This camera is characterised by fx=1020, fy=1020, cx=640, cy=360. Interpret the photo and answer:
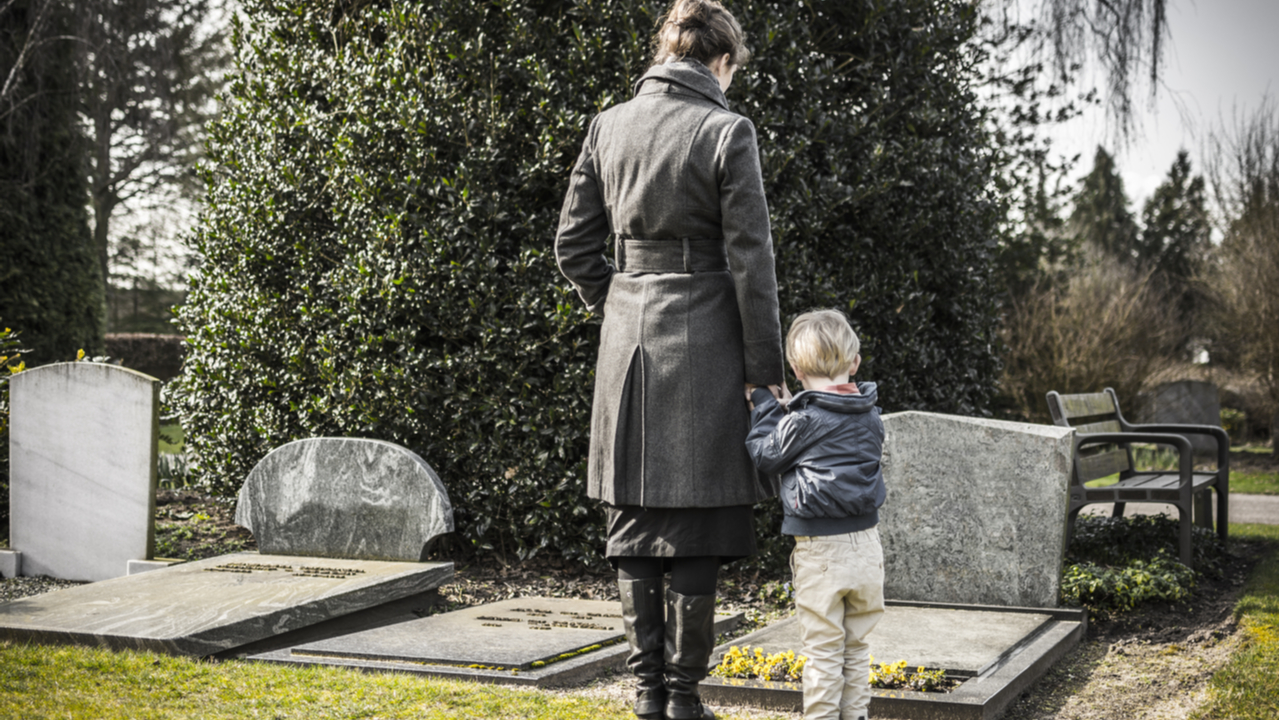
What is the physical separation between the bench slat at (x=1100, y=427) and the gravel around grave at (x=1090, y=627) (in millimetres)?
1144

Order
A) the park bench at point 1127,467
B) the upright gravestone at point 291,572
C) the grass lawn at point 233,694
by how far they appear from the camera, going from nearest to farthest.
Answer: the grass lawn at point 233,694 < the upright gravestone at point 291,572 < the park bench at point 1127,467

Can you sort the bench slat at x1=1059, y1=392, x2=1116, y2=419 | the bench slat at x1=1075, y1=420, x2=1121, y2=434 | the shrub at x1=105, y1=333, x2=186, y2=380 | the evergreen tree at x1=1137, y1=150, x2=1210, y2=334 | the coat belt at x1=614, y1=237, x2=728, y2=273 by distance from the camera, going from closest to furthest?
the coat belt at x1=614, y1=237, x2=728, y2=273 → the bench slat at x1=1059, y1=392, x2=1116, y2=419 → the bench slat at x1=1075, y1=420, x2=1121, y2=434 → the shrub at x1=105, y1=333, x2=186, y2=380 → the evergreen tree at x1=1137, y1=150, x2=1210, y2=334

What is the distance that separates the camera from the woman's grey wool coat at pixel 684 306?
3.07 metres

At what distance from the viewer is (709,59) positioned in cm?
329

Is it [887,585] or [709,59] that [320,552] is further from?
[709,59]

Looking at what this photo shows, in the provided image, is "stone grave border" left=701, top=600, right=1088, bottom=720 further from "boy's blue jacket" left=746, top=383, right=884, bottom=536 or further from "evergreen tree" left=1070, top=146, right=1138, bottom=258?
"evergreen tree" left=1070, top=146, right=1138, bottom=258

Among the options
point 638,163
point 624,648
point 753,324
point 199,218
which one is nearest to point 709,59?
point 638,163

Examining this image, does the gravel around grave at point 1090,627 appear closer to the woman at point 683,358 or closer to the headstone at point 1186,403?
the woman at point 683,358

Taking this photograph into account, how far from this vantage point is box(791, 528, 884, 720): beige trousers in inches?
121

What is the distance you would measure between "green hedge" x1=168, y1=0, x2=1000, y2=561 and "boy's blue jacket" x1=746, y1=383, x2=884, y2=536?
9.01ft

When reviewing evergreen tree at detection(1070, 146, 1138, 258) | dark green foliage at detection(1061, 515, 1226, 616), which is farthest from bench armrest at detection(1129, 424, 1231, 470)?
evergreen tree at detection(1070, 146, 1138, 258)

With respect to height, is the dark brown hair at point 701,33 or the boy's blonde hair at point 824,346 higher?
the dark brown hair at point 701,33

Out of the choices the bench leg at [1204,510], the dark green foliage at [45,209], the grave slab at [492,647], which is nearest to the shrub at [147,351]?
the dark green foliage at [45,209]

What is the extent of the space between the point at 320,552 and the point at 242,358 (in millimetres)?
1555
